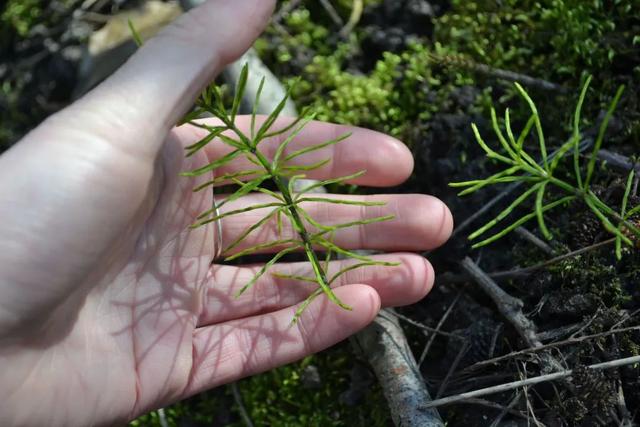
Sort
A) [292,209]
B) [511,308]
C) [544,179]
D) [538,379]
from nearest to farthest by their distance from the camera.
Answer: [544,179], [538,379], [292,209], [511,308]

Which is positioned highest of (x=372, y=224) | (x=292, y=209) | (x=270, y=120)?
(x=270, y=120)

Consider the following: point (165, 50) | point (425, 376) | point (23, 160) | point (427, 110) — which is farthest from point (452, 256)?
point (23, 160)

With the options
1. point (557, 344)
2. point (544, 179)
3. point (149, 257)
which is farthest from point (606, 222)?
point (149, 257)

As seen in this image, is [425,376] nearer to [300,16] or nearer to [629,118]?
[629,118]

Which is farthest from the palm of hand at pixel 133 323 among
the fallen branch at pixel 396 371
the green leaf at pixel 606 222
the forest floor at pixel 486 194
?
the green leaf at pixel 606 222

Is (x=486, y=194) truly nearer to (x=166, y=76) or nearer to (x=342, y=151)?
(x=342, y=151)

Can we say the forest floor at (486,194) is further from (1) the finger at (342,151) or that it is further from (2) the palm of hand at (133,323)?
(2) the palm of hand at (133,323)

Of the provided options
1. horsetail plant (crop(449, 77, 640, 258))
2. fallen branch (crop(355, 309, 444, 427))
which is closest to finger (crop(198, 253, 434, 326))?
fallen branch (crop(355, 309, 444, 427))
